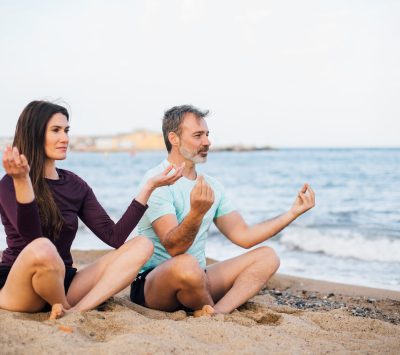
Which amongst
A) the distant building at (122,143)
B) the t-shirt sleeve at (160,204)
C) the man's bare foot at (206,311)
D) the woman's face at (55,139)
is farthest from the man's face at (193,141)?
the distant building at (122,143)

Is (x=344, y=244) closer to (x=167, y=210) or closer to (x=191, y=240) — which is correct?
(x=167, y=210)

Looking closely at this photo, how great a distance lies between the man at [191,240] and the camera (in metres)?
3.91

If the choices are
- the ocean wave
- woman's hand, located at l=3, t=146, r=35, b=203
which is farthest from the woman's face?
the ocean wave

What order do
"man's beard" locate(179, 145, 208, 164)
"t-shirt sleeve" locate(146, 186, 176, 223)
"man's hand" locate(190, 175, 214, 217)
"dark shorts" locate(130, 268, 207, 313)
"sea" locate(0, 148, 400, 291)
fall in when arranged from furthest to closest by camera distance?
"sea" locate(0, 148, 400, 291) → "man's beard" locate(179, 145, 208, 164) → "dark shorts" locate(130, 268, 207, 313) → "t-shirt sleeve" locate(146, 186, 176, 223) → "man's hand" locate(190, 175, 214, 217)

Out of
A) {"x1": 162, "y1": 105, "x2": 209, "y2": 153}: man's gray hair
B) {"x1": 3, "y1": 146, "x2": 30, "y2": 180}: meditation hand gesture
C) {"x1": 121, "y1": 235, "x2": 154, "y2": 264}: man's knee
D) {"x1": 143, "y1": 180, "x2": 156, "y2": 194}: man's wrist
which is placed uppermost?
{"x1": 162, "y1": 105, "x2": 209, "y2": 153}: man's gray hair

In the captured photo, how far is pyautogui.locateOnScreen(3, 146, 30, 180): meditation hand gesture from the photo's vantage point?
3180 millimetres

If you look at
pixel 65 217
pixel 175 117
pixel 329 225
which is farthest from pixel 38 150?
pixel 329 225

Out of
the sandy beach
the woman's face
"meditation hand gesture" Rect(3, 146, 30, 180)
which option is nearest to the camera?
the sandy beach

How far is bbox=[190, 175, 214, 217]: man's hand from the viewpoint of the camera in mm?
3648

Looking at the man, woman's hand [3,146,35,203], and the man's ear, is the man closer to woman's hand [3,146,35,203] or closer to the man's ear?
the man's ear

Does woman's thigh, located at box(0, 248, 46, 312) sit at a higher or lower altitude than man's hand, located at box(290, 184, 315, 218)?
lower

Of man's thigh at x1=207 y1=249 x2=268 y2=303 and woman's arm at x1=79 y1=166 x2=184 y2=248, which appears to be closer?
woman's arm at x1=79 y1=166 x2=184 y2=248

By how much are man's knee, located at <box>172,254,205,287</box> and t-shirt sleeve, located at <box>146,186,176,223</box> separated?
383 mm

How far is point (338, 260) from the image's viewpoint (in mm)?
8797
